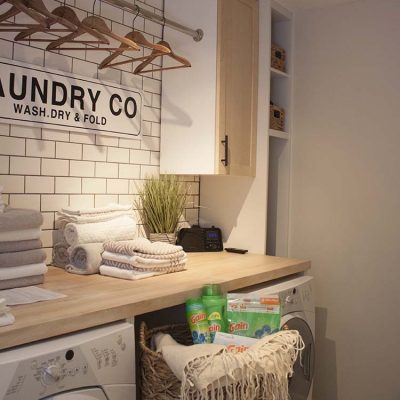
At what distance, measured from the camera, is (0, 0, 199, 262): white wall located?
2.12 meters

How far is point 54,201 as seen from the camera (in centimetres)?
228

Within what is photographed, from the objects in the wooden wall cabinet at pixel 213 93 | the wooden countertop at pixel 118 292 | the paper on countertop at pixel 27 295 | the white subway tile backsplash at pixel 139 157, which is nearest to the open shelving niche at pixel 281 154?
the wooden wall cabinet at pixel 213 93

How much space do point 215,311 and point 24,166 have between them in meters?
1.07

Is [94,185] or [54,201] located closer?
[54,201]

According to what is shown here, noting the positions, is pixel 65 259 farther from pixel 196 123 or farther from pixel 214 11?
pixel 214 11

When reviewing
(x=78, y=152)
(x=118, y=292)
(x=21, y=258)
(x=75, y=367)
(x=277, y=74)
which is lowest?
(x=75, y=367)

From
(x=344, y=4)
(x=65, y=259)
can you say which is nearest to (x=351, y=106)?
(x=344, y=4)

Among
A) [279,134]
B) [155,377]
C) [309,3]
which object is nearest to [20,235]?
[155,377]

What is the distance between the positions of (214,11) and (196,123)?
1.95 feet

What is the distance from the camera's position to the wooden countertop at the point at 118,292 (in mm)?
1381

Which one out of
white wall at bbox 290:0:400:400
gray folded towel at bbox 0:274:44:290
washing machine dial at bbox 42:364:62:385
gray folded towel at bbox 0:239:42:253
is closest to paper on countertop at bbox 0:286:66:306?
gray folded towel at bbox 0:274:44:290

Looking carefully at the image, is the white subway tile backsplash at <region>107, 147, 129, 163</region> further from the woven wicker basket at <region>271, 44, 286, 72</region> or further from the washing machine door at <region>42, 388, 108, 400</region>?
the washing machine door at <region>42, 388, 108, 400</region>

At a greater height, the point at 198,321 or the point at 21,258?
the point at 21,258

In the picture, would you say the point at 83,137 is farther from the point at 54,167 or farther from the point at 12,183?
the point at 12,183
